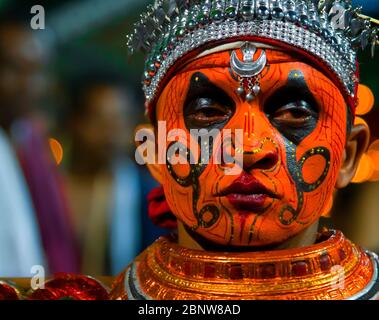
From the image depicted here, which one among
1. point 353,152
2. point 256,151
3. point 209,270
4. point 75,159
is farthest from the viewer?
point 75,159

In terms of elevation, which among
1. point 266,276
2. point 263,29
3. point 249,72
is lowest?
point 266,276

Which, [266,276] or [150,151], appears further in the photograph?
[150,151]

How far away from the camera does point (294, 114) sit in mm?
1322

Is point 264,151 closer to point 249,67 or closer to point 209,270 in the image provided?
point 249,67

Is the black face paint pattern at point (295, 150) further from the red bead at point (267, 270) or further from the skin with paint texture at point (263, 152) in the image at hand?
the red bead at point (267, 270)

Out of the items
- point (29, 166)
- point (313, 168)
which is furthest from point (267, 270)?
point (29, 166)

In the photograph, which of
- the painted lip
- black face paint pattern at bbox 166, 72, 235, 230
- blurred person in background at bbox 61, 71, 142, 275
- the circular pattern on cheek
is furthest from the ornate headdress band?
blurred person in background at bbox 61, 71, 142, 275

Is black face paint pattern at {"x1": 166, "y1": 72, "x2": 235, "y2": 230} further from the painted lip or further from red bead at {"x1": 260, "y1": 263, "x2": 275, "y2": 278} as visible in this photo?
red bead at {"x1": 260, "y1": 263, "x2": 275, "y2": 278}

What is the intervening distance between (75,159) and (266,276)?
4.56 ft

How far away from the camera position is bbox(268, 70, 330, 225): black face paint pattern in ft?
4.21

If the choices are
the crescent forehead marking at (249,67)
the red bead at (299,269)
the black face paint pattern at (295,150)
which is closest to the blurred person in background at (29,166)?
the crescent forehead marking at (249,67)

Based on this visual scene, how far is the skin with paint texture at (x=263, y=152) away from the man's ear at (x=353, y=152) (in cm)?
16

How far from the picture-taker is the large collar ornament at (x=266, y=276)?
1.29m
